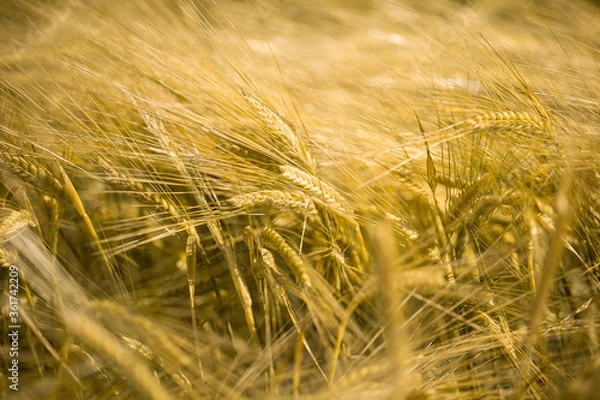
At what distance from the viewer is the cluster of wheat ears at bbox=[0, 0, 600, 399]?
448mm

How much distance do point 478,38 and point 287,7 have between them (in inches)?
29.8

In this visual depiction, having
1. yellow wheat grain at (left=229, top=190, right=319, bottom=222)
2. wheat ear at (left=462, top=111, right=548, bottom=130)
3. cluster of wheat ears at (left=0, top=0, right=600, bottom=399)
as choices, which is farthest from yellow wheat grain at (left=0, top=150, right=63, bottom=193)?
wheat ear at (left=462, top=111, right=548, bottom=130)

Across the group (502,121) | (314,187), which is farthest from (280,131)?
(502,121)

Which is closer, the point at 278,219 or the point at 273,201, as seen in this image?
the point at 273,201

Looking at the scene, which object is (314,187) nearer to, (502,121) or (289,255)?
(289,255)

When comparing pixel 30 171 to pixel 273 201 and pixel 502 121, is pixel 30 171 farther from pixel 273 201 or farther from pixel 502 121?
pixel 502 121

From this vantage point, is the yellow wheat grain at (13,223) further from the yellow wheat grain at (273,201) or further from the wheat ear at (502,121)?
the wheat ear at (502,121)

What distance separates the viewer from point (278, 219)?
59 cm

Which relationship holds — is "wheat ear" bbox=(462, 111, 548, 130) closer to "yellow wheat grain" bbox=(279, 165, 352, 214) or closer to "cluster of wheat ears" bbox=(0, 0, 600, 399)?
"cluster of wheat ears" bbox=(0, 0, 600, 399)

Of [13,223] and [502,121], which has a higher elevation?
[502,121]

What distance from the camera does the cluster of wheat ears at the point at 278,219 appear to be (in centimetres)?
45

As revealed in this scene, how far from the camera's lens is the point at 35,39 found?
66 centimetres

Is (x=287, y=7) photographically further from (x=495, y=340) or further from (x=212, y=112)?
(x=495, y=340)

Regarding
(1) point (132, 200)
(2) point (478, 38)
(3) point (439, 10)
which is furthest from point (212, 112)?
(3) point (439, 10)
